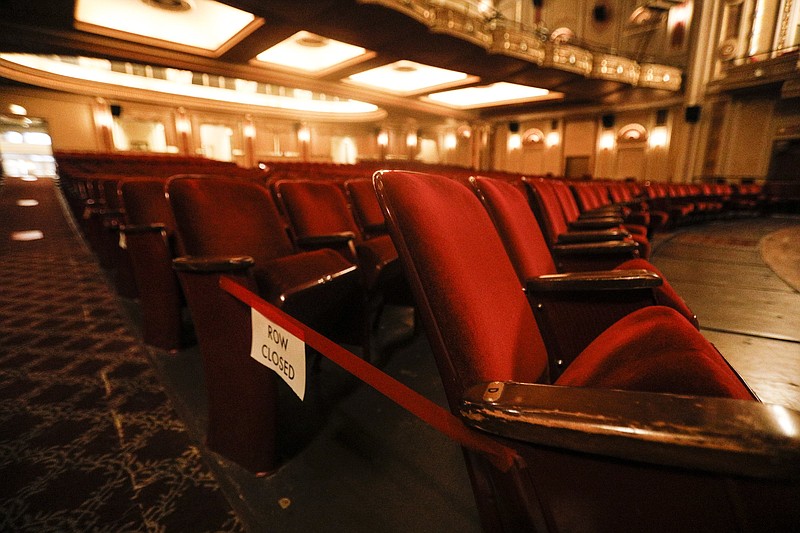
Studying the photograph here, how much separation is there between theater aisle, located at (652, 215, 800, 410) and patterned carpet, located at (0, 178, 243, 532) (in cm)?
167

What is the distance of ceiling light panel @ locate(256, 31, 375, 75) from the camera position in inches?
325

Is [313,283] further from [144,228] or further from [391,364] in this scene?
[144,228]

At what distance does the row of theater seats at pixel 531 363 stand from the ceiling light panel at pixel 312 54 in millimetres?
8184

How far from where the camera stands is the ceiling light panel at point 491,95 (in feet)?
37.7

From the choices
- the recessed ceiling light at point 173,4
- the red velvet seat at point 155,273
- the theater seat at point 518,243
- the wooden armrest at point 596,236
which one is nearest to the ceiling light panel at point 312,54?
the recessed ceiling light at point 173,4

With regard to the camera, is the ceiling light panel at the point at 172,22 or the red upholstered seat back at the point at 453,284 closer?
the red upholstered seat back at the point at 453,284

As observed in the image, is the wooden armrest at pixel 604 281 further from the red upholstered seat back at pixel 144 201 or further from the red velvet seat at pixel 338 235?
the red upholstered seat back at pixel 144 201

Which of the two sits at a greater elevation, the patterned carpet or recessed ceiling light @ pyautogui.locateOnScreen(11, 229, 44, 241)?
recessed ceiling light @ pyautogui.locateOnScreen(11, 229, 44, 241)

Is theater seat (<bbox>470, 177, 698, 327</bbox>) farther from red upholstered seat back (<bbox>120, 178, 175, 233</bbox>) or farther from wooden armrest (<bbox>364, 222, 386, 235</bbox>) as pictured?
red upholstered seat back (<bbox>120, 178, 175, 233</bbox>)

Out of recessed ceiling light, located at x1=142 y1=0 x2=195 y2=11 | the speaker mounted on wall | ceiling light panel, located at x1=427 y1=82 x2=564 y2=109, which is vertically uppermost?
recessed ceiling light, located at x1=142 y1=0 x2=195 y2=11

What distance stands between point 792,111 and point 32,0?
50.4 feet

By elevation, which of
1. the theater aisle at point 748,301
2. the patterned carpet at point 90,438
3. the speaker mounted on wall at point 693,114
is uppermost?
the speaker mounted on wall at point 693,114

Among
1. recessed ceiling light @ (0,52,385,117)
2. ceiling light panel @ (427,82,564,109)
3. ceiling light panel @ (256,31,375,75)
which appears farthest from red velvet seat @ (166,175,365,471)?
ceiling light panel @ (427,82,564,109)

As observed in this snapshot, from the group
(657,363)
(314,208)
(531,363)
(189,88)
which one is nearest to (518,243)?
(531,363)
